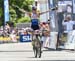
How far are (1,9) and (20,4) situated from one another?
11.5 feet

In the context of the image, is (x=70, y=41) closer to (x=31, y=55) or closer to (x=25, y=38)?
(x=31, y=55)

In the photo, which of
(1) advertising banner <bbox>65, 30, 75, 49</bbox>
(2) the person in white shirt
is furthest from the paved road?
(2) the person in white shirt

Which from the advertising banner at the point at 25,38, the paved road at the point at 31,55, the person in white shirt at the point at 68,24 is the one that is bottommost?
the advertising banner at the point at 25,38

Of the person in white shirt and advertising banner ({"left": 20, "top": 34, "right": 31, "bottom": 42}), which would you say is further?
advertising banner ({"left": 20, "top": 34, "right": 31, "bottom": 42})

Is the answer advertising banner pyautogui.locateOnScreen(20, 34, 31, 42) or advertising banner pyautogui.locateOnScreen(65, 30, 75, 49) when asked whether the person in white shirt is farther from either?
advertising banner pyautogui.locateOnScreen(20, 34, 31, 42)

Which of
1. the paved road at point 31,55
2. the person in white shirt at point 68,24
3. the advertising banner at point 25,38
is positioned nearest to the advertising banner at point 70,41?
the person in white shirt at point 68,24

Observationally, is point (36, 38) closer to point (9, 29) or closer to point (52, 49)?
point (52, 49)

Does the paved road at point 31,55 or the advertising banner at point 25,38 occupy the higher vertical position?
the paved road at point 31,55

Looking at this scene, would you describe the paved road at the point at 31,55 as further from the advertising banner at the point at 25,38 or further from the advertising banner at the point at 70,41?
the advertising banner at the point at 25,38

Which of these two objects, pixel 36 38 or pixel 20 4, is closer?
pixel 36 38

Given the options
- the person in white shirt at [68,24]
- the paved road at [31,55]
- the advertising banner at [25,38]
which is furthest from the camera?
the advertising banner at [25,38]

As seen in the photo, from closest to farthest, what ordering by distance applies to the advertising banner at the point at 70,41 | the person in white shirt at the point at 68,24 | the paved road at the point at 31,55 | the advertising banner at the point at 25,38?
the paved road at the point at 31,55 < the advertising banner at the point at 70,41 < the person in white shirt at the point at 68,24 < the advertising banner at the point at 25,38

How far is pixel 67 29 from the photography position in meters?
22.5

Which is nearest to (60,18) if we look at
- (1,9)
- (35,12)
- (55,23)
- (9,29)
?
(55,23)
